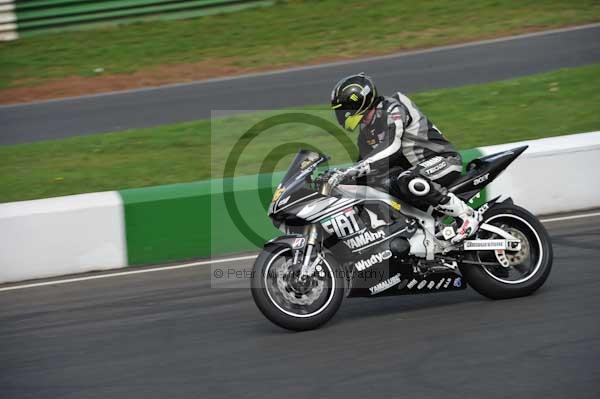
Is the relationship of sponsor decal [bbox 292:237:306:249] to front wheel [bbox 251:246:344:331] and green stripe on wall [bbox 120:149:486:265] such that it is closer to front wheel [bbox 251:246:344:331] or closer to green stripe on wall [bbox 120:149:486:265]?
front wheel [bbox 251:246:344:331]

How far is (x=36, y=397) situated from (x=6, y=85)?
39.8ft

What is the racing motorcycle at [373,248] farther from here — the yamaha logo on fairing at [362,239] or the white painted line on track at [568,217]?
the white painted line on track at [568,217]

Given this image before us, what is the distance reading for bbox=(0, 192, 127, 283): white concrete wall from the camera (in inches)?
341

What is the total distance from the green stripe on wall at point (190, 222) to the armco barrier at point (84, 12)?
10765 mm

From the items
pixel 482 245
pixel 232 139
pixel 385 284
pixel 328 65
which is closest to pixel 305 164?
pixel 385 284

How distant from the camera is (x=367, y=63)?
1605 cm

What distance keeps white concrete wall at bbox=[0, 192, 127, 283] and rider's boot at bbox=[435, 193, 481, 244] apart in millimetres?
3588

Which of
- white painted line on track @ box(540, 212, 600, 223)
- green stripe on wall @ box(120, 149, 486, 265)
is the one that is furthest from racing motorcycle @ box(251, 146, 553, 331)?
green stripe on wall @ box(120, 149, 486, 265)

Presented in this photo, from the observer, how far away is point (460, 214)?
674cm

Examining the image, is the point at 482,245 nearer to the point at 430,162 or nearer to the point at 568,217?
the point at 430,162

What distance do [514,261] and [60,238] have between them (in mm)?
4427

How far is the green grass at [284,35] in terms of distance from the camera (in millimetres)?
17125

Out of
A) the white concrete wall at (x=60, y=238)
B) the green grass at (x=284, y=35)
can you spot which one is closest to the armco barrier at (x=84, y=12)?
the green grass at (x=284, y=35)

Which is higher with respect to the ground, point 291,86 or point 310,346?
point 291,86
